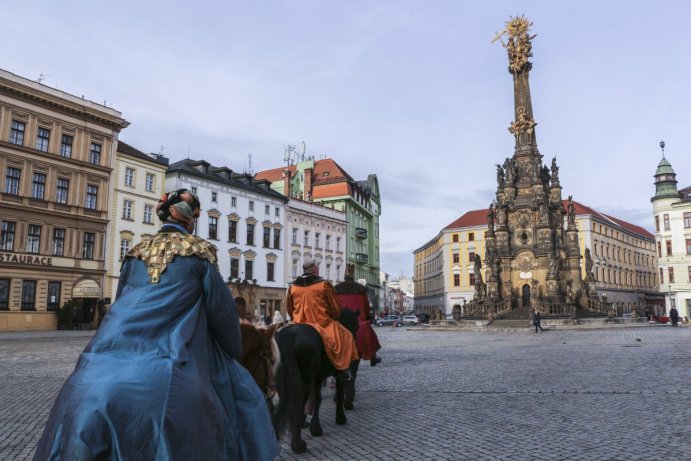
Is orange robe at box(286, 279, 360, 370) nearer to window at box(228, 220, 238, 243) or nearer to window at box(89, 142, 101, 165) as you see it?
window at box(89, 142, 101, 165)

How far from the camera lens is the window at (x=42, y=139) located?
128 feet

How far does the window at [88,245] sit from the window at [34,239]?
325 centimetres

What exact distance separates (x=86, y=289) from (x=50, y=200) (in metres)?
6.70

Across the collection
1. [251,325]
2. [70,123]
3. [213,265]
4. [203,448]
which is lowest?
[203,448]

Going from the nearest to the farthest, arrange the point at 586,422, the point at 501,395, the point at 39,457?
the point at 39,457 < the point at 586,422 < the point at 501,395

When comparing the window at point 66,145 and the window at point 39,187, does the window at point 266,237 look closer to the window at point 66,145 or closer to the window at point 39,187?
the window at point 66,145

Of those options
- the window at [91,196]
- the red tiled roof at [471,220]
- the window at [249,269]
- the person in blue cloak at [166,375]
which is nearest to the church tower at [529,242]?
the window at [249,269]

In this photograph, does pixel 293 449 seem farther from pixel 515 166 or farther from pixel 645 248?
pixel 645 248

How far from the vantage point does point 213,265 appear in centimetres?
346

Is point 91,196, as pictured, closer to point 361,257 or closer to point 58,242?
point 58,242

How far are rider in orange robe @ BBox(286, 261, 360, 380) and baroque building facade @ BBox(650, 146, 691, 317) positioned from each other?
75090 mm

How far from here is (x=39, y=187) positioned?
3900 cm

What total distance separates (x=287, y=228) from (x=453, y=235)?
36486 millimetres

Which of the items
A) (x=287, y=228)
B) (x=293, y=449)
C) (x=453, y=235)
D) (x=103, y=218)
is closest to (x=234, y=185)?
(x=287, y=228)
